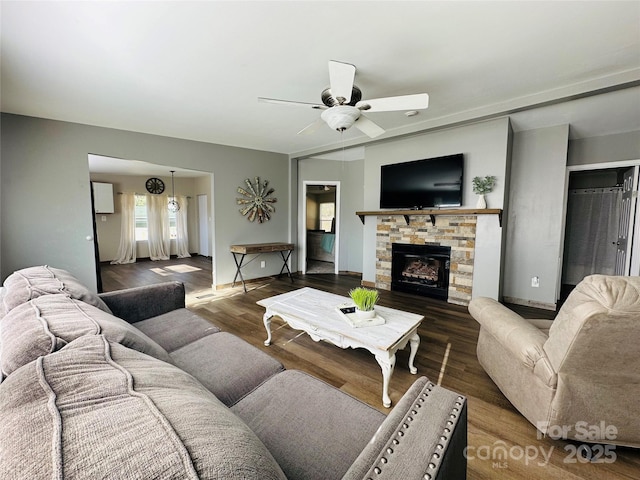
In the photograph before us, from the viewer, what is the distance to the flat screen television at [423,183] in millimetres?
3656

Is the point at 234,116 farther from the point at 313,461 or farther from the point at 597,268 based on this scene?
the point at 597,268

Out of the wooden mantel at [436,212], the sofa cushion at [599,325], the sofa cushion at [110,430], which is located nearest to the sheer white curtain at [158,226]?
the wooden mantel at [436,212]

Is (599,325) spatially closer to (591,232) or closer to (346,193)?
(591,232)

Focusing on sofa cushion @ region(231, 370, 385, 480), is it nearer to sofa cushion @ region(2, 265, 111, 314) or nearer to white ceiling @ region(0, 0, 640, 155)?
sofa cushion @ region(2, 265, 111, 314)

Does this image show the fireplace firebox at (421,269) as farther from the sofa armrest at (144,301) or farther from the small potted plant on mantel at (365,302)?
the sofa armrest at (144,301)

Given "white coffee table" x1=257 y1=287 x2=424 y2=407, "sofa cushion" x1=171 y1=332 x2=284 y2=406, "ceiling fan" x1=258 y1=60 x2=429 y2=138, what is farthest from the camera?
"ceiling fan" x1=258 y1=60 x2=429 y2=138

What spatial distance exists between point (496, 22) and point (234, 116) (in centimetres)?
274

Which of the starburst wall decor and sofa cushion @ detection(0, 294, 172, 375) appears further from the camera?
the starburst wall decor

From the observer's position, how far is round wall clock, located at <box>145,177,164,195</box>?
743cm

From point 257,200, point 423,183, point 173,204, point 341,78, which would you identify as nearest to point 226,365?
point 341,78

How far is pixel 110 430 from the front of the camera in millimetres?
475

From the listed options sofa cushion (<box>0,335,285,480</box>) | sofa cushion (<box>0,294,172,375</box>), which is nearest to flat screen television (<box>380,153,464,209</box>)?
sofa cushion (<box>0,294,172,375</box>)

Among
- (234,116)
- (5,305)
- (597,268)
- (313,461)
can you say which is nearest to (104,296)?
(5,305)

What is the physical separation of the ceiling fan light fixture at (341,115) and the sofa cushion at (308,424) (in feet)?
6.45
